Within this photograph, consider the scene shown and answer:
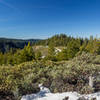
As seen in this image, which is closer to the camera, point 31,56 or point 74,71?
point 74,71

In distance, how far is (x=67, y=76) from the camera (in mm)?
3756

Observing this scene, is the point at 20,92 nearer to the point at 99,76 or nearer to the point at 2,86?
the point at 2,86

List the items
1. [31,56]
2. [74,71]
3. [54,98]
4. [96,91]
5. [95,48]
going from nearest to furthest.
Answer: [54,98] < [96,91] < [74,71] < [31,56] < [95,48]

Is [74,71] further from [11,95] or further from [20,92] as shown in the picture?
[11,95]

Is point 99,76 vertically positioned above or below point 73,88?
above

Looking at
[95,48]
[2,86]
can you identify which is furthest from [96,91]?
[95,48]

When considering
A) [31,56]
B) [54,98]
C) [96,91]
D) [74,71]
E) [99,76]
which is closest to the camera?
[54,98]

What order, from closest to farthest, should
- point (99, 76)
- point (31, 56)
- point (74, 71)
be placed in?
1. point (99, 76)
2. point (74, 71)
3. point (31, 56)

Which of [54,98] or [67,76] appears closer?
[54,98]

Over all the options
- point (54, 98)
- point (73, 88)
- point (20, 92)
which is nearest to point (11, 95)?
point (20, 92)

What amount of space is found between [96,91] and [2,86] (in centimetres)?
334

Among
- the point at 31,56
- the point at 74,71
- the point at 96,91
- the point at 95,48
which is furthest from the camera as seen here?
the point at 95,48

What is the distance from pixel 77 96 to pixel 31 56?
16488 mm

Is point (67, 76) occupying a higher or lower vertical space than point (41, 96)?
higher
